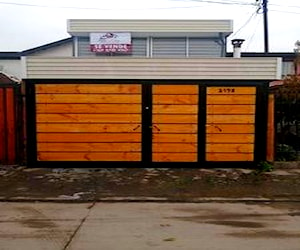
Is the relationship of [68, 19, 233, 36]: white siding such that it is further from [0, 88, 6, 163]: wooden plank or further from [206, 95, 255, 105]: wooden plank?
[0, 88, 6, 163]: wooden plank

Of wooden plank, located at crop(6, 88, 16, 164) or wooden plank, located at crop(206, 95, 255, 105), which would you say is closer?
wooden plank, located at crop(206, 95, 255, 105)

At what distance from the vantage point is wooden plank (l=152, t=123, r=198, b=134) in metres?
12.5

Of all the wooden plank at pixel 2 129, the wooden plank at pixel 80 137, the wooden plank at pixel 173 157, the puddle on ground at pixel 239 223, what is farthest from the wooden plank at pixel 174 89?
the puddle on ground at pixel 239 223

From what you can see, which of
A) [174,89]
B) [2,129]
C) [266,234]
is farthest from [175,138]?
[266,234]

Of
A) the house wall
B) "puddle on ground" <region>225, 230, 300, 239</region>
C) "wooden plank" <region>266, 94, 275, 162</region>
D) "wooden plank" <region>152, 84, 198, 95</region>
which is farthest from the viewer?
the house wall

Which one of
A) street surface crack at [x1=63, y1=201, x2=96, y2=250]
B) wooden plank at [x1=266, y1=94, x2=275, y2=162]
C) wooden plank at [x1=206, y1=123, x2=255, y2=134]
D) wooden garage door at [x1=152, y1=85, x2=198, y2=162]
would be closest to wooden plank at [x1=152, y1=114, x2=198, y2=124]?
wooden garage door at [x1=152, y1=85, x2=198, y2=162]

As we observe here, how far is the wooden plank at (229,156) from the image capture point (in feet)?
41.3

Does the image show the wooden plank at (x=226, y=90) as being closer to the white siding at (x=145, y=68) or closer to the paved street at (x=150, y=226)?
the white siding at (x=145, y=68)

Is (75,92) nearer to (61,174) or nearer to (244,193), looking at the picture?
(61,174)

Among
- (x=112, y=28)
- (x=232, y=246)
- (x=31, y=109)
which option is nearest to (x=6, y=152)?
(x=31, y=109)

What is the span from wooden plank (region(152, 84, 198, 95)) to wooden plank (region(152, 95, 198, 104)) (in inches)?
3.9

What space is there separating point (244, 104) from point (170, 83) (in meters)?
1.94

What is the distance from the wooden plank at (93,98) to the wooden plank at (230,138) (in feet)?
6.70

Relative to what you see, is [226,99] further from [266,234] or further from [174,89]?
[266,234]
